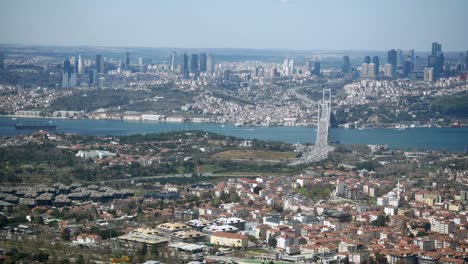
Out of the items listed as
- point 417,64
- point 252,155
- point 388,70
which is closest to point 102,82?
point 388,70

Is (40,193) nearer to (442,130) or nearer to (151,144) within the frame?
(151,144)

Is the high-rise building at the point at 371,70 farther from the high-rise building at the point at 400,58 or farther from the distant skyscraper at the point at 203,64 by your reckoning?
the distant skyscraper at the point at 203,64

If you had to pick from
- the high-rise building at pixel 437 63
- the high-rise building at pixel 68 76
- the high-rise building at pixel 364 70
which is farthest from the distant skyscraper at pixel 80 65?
the high-rise building at pixel 437 63

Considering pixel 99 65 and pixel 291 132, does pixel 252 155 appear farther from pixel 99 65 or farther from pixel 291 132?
pixel 99 65

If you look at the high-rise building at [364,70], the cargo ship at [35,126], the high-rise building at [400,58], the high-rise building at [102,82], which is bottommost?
the high-rise building at [102,82]

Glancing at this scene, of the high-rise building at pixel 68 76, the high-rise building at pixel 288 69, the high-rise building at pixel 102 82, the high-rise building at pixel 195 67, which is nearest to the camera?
the high-rise building at pixel 68 76

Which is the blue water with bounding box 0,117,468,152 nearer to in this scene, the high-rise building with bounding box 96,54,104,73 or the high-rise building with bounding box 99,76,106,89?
the high-rise building with bounding box 99,76,106,89

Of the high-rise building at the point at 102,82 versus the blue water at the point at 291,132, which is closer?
the blue water at the point at 291,132
